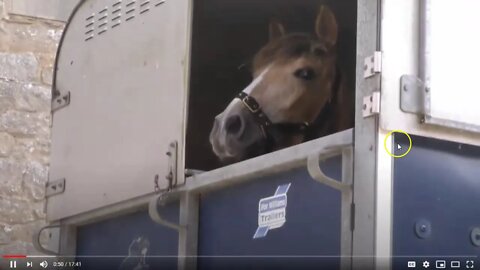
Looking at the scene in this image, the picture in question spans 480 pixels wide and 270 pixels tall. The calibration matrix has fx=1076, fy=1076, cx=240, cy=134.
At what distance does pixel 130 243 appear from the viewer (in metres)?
3.38

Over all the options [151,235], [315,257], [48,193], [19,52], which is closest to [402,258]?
[315,257]

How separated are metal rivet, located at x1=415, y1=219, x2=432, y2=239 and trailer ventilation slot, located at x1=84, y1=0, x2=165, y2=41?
4.24 feet

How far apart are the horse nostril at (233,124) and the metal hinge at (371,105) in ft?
2.50

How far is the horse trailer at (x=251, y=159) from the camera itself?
8.23 feet

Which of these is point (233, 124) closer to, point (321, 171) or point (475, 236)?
point (321, 171)

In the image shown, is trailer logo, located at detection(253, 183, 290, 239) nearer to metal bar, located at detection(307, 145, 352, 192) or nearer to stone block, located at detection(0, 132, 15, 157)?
metal bar, located at detection(307, 145, 352, 192)

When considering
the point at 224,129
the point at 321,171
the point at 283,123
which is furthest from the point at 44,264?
the point at 321,171

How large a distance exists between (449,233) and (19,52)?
4.09 metres

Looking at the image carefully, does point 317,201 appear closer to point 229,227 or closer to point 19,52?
point 229,227

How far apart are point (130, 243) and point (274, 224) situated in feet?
2.49

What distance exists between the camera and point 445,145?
8.51ft

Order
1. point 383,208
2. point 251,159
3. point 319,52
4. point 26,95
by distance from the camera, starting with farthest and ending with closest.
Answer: point 26,95, point 319,52, point 251,159, point 383,208
